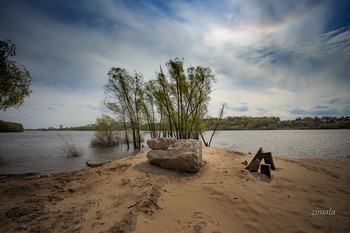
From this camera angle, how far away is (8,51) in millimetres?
7594

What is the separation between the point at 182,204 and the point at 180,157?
245 centimetres

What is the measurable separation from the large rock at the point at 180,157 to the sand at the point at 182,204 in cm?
69

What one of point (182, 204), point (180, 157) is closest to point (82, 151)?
point (180, 157)

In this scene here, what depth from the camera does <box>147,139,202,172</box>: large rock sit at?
5824 millimetres

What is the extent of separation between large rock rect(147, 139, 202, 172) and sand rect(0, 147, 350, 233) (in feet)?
2.28

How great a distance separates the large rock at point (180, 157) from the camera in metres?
5.82

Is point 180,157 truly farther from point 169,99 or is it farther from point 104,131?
point 104,131

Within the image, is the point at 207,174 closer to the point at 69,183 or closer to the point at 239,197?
the point at 239,197

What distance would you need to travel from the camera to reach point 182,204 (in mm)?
3518

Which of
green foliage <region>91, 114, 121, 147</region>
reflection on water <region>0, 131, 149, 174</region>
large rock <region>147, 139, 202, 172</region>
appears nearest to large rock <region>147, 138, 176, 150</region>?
large rock <region>147, 139, 202, 172</region>

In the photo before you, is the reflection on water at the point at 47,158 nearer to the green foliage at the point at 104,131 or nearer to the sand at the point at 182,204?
the green foliage at the point at 104,131

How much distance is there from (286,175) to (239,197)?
11.0 feet

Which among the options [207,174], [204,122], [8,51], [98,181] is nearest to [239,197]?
[207,174]

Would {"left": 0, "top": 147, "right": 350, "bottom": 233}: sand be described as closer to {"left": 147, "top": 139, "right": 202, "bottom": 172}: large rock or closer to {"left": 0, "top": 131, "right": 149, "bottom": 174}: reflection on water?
{"left": 147, "top": 139, "right": 202, "bottom": 172}: large rock
